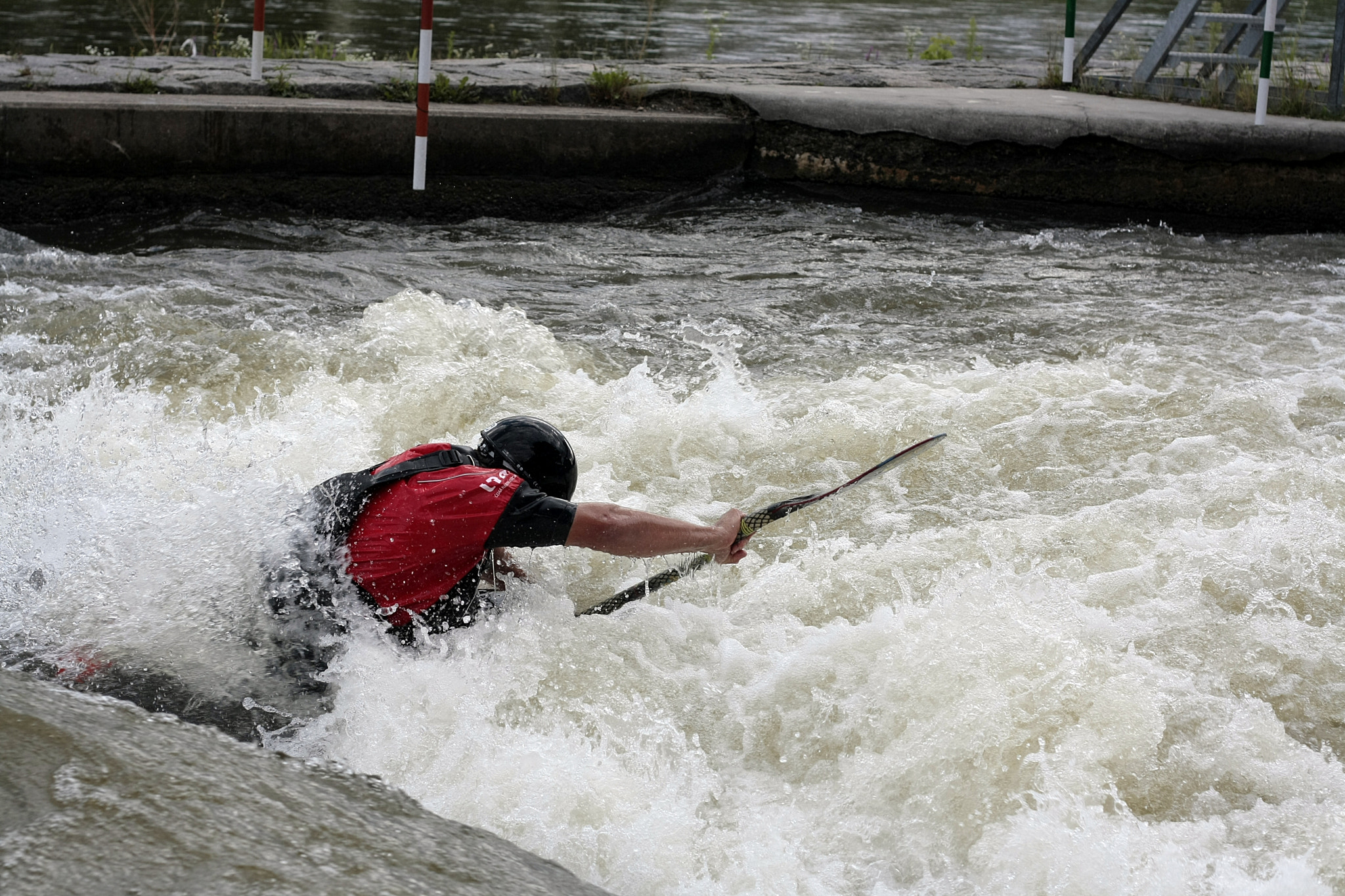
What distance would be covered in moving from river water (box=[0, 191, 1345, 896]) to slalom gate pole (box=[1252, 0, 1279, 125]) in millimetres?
1454

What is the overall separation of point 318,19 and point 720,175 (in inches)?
326

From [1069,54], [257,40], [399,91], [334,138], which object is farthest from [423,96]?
[1069,54]

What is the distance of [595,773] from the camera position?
9.59ft

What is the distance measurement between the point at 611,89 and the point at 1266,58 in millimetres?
4174

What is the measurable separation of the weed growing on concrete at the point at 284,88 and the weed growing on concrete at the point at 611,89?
187 centimetres

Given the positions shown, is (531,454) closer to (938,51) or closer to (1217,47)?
(1217,47)

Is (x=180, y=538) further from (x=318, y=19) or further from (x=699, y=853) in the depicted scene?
(x=318, y=19)

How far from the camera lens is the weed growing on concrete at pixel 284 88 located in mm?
8102

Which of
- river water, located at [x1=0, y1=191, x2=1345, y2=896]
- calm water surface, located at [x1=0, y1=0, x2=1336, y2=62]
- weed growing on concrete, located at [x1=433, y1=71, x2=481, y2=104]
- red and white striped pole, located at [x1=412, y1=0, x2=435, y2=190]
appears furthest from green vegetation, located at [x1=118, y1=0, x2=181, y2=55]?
river water, located at [x1=0, y1=191, x2=1345, y2=896]

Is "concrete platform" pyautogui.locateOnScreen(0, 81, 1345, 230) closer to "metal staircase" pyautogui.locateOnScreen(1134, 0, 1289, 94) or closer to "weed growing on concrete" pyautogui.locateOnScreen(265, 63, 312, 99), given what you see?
"weed growing on concrete" pyautogui.locateOnScreen(265, 63, 312, 99)

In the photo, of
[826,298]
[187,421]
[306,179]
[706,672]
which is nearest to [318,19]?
[306,179]

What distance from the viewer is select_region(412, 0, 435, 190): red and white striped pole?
711 centimetres

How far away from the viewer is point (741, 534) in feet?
11.4

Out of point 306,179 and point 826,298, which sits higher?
point 306,179
